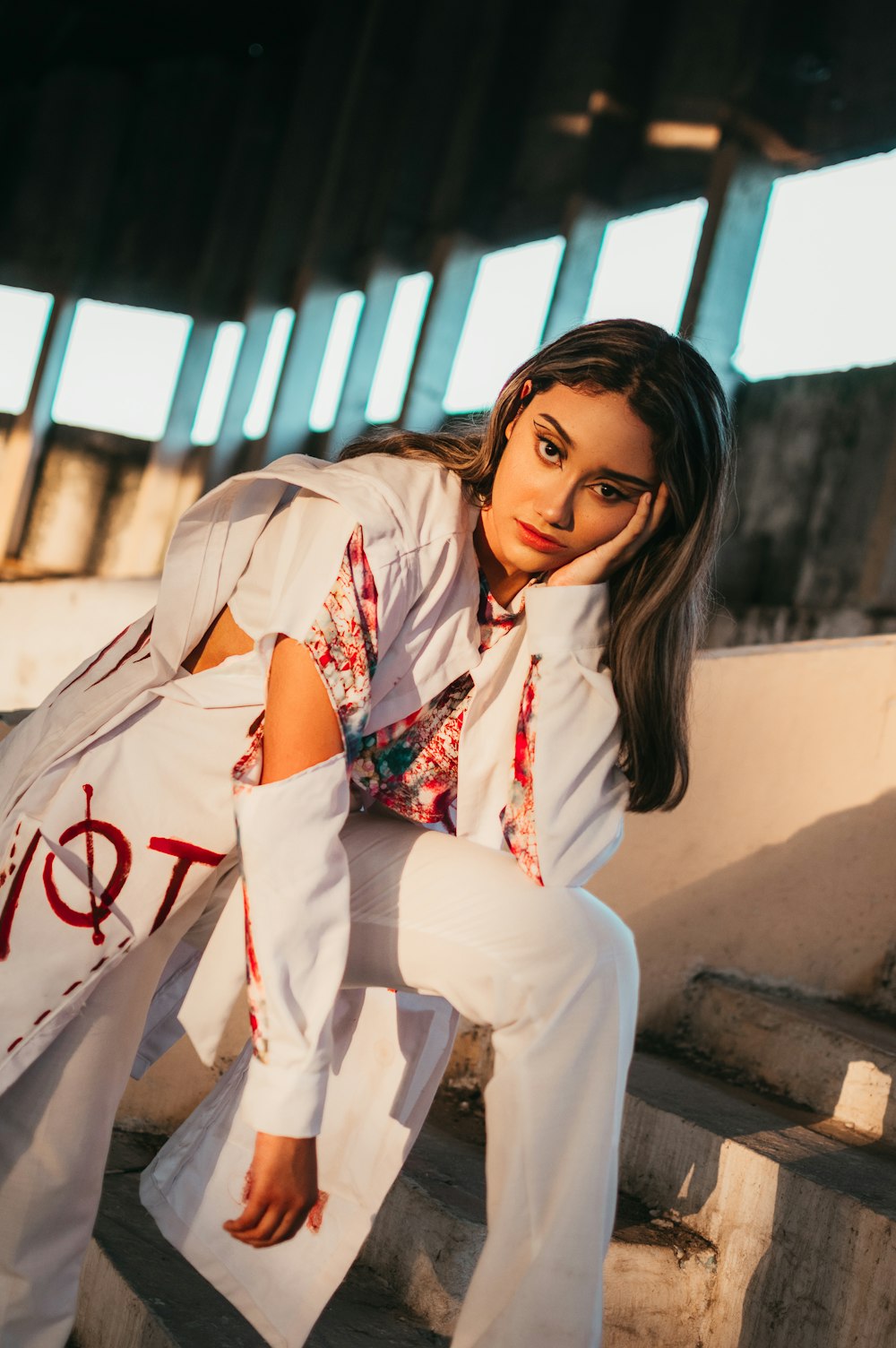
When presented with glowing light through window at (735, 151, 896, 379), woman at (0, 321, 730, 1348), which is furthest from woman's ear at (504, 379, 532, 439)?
glowing light through window at (735, 151, 896, 379)

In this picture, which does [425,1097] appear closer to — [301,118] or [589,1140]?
[589,1140]

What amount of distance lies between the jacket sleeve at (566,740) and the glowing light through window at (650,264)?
5719 mm

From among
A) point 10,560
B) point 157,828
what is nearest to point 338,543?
point 157,828

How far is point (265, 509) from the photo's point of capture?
1284 mm

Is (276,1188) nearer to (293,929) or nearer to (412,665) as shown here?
(293,929)

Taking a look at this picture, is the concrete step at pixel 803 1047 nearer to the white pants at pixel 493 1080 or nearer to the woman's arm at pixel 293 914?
the white pants at pixel 493 1080

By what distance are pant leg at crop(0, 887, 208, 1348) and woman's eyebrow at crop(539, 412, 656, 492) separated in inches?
24.0

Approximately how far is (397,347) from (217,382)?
2.35 m

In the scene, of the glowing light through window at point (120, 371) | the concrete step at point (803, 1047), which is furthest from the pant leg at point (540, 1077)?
the glowing light through window at point (120, 371)

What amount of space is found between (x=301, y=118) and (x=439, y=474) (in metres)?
10.3

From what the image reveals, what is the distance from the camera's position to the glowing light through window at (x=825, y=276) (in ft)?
18.9

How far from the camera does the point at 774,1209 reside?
139cm

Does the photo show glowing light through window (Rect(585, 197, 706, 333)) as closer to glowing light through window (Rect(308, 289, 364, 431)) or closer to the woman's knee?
glowing light through window (Rect(308, 289, 364, 431))

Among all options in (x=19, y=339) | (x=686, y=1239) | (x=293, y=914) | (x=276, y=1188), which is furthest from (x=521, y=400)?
(x=19, y=339)
